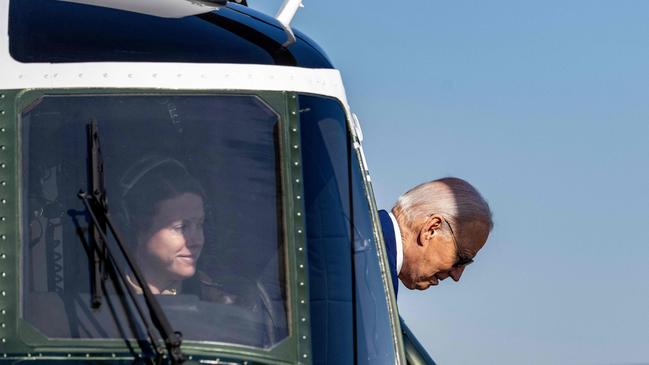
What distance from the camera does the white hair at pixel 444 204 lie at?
7879 mm

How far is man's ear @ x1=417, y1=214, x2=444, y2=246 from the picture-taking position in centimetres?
789

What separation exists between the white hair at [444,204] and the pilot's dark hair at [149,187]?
2.20 metres

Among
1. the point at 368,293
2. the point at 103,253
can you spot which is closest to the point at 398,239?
the point at 368,293

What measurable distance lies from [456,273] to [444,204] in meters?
0.53

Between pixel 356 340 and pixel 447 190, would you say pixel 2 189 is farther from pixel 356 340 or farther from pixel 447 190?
pixel 447 190

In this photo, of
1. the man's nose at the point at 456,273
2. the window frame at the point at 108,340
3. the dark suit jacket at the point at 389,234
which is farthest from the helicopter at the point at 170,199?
the man's nose at the point at 456,273

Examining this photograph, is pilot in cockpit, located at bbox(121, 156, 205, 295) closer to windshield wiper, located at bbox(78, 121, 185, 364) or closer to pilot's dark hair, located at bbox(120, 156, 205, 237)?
pilot's dark hair, located at bbox(120, 156, 205, 237)

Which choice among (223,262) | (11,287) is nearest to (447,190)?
(223,262)

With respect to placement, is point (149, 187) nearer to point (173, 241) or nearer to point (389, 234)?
point (173, 241)

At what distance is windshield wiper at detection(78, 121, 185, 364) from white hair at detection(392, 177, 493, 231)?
2.45 m

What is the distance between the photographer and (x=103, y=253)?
18.4 ft

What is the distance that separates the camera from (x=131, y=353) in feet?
17.9

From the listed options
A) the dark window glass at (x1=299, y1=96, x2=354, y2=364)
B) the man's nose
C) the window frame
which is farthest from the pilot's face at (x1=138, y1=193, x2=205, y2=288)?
the man's nose

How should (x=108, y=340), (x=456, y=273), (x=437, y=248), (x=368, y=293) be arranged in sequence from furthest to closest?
(x=456, y=273) → (x=437, y=248) → (x=368, y=293) → (x=108, y=340)
